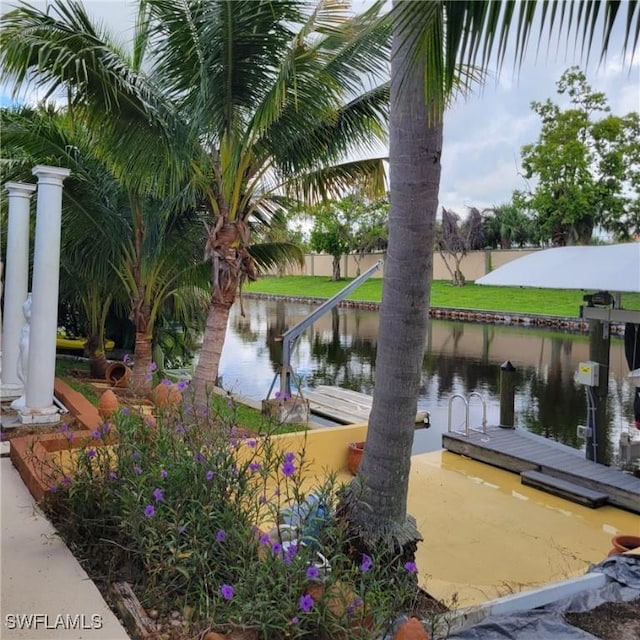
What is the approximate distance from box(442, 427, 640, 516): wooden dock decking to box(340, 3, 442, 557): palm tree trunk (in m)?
3.82

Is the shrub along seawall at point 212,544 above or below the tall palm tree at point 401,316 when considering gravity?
below

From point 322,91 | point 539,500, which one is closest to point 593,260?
point 539,500

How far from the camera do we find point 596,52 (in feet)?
5.25

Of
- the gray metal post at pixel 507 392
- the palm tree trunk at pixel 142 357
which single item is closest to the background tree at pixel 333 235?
the palm tree trunk at pixel 142 357

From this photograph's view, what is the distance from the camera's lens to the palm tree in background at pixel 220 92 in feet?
15.9

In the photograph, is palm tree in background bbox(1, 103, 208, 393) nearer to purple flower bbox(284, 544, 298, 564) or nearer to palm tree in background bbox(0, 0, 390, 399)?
palm tree in background bbox(0, 0, 390, 399)

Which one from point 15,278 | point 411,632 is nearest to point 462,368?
point 15,278

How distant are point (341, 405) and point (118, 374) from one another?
405 cm

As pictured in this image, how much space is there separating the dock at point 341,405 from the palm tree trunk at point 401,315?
6432 mm

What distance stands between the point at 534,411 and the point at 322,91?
828 centimetres

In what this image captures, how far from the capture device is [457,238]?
3591 centimetres

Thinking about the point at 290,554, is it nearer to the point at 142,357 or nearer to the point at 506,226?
the point at 142,357

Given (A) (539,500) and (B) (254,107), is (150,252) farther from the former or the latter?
(A) (539,500)

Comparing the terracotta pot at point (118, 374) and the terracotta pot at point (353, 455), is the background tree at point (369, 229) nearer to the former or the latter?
the terracotta pot at point (118, 374)
